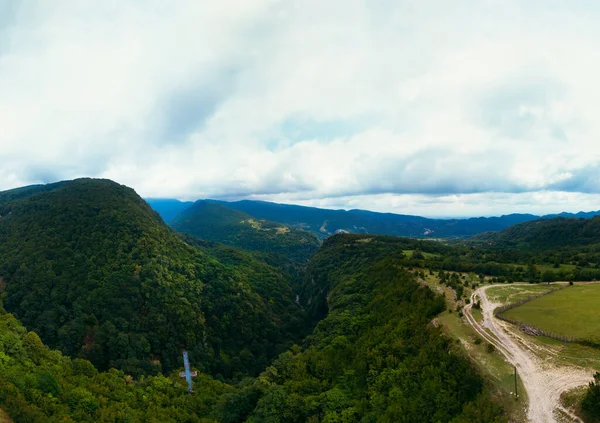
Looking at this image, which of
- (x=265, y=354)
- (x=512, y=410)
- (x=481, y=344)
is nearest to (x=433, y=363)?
(x=481, y=344)

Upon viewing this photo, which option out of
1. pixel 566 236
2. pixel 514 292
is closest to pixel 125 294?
pixel 514 292

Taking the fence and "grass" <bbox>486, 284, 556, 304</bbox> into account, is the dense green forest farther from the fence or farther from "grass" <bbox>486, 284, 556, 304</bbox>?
"grass" <bbox>486, 284, 556, 304</bbox>

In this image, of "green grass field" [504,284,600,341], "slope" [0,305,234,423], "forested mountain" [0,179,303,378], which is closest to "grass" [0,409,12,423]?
"slope" [0,305,234,423]

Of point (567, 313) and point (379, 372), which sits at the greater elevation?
point (567, 313)

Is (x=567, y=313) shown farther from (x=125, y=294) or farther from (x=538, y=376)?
(x=125, y=294)

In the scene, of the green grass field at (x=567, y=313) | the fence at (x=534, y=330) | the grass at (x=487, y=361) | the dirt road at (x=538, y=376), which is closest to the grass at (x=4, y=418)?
the grass at (x=487, y=361)

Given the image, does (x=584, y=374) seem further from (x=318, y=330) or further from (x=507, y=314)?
(x=318, y=330)

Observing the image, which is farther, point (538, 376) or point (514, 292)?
point (514, 292)
